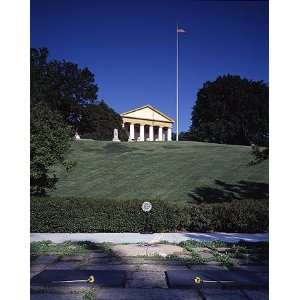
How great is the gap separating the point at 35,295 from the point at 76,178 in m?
20.9

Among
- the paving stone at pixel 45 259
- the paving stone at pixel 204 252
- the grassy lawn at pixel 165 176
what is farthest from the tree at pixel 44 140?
the paving stone at pixel 204 252

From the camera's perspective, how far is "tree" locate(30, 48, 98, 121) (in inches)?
2418

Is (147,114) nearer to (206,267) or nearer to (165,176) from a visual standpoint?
(165,176)

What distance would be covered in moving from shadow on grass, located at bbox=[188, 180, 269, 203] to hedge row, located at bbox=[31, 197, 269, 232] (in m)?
5.90

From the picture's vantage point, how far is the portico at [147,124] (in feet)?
299

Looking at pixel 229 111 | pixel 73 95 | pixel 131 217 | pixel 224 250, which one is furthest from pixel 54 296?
pixel 73 95

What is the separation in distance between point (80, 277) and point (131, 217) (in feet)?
23.8

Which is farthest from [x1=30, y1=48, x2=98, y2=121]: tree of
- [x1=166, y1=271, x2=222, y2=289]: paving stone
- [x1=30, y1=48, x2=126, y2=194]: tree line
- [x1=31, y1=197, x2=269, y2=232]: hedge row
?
[x1=166, y1=271, x2=222, y2=289]: paving stone
